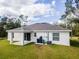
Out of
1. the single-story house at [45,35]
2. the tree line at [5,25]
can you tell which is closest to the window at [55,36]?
the single-story house at [45,35]

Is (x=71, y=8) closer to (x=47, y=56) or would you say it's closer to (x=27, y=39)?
(x=27, y=39)

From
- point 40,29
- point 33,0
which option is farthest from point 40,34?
point 33,0

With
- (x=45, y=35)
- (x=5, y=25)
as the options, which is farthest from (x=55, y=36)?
(x=5, y=25)

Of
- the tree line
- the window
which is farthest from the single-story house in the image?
the tree line

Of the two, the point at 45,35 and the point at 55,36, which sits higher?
the point at 45,35

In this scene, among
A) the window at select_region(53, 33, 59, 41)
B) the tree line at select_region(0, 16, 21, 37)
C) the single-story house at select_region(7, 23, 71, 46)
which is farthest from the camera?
the tree line at select_region(0, 16, 21, 37)

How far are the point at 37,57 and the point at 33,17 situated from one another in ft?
186

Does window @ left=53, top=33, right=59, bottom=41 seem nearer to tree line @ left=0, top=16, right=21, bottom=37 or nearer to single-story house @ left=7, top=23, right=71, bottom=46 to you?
single-story house @ left=7, top=23, right=71, bottom=46

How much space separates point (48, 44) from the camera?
29.4 meters

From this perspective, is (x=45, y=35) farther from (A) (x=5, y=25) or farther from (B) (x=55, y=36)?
(A) (x=5, y=25)

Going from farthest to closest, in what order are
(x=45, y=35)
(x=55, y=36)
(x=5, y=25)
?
(x=5, y=25)
(x=45, y=35)
(x=55, y=36)

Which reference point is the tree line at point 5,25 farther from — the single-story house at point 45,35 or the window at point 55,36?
the window at point 55,36

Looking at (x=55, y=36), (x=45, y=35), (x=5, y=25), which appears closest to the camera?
(x=55, y=36)

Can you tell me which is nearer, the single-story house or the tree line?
the single-story house
